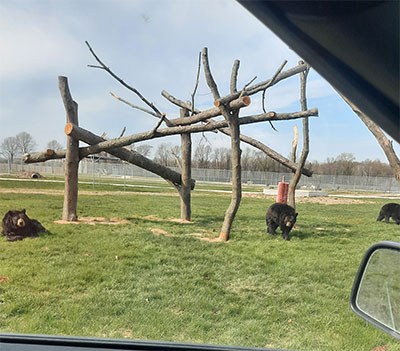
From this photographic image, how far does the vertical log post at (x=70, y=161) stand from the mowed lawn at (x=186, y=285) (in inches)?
6.6

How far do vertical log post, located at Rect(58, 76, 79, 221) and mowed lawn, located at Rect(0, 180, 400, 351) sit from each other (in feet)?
0.55

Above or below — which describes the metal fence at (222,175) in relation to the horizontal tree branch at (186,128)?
below

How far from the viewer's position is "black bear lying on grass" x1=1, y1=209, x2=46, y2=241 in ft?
8.28

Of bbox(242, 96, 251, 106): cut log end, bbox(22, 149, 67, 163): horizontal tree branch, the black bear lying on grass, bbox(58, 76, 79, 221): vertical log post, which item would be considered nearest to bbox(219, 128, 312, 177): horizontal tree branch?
bbox(242, 96, 251, 106): cut log end

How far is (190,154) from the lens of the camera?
413 cm

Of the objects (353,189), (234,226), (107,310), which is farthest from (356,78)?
(353,189)

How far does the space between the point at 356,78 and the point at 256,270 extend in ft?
6.56

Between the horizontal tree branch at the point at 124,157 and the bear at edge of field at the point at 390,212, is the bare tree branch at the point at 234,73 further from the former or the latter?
the bear at edge of field at the point at 390,212

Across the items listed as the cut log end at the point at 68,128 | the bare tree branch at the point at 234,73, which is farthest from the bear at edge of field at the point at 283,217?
the cut log end at the point at 68,128

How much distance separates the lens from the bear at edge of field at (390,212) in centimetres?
367

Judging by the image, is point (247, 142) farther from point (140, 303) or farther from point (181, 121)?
point (140, 303)

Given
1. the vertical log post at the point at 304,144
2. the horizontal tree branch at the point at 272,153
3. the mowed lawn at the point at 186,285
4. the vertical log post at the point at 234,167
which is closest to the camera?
the mowed lawn at the point at 186,285

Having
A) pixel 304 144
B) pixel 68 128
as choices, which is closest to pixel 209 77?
pixel 304 144

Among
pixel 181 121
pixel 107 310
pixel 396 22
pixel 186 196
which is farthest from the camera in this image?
pixel 186 196
